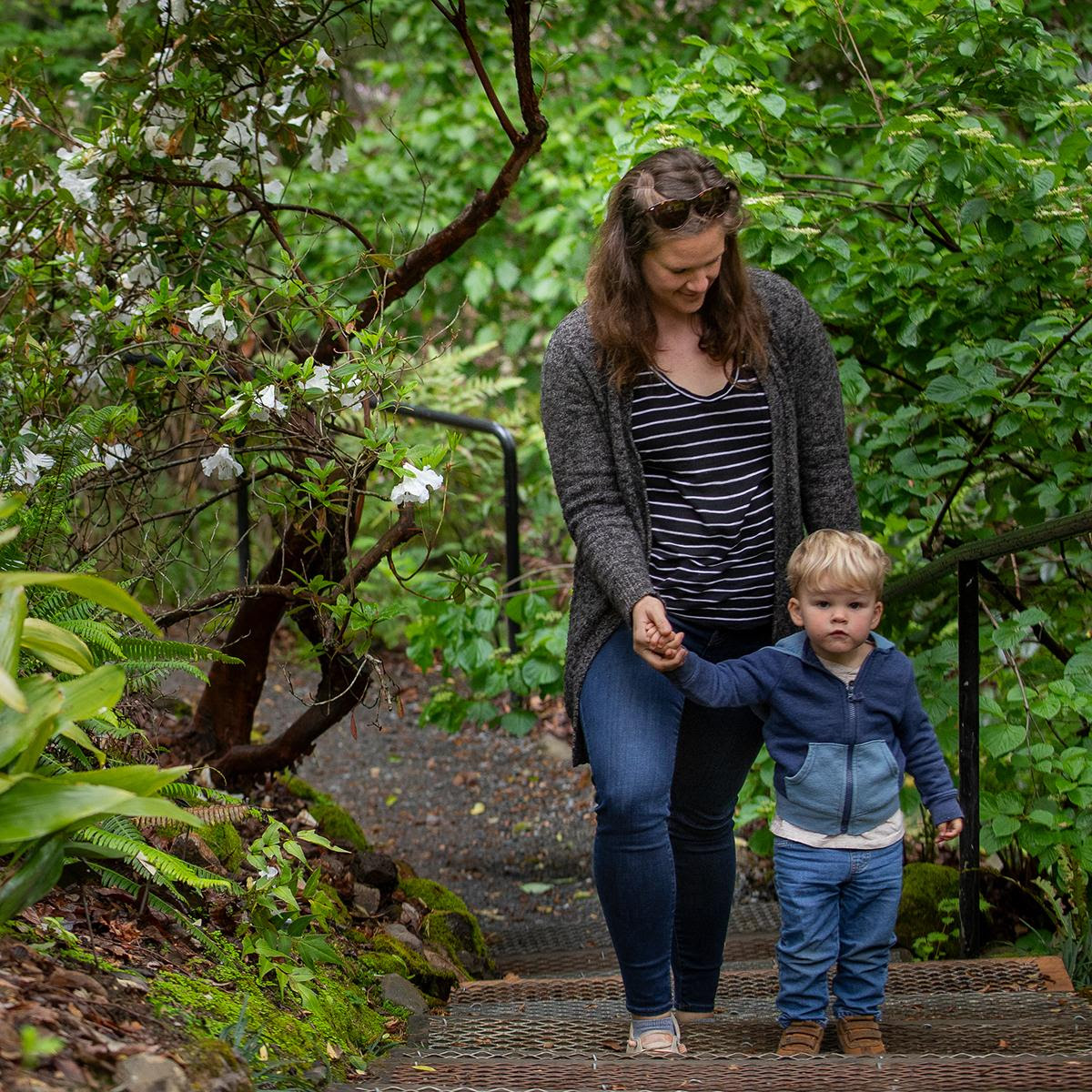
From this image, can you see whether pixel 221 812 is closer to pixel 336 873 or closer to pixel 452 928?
pixel 336 873

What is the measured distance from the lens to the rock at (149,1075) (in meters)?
1.70

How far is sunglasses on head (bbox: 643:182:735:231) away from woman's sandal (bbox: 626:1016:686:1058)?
1.52m

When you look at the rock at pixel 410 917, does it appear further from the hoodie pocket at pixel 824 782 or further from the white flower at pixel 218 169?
the white flower at pixel 218 169

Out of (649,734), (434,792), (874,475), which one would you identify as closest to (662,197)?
(649,734)

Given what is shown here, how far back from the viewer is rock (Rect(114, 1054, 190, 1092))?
1.70 metres

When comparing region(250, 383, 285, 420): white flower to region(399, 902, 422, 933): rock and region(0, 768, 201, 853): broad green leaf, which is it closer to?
region(0, 768, 201, 853): broad green leaf

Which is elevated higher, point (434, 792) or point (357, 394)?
point (357, 394)

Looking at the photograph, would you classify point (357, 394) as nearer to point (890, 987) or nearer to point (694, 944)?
point (694, 944)

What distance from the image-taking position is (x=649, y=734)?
2684 millimetres

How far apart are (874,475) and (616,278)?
1288 mm

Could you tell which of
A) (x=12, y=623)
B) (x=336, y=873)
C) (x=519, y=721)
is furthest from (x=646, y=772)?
(x=519, y=721)

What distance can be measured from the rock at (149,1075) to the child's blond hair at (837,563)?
143 cm

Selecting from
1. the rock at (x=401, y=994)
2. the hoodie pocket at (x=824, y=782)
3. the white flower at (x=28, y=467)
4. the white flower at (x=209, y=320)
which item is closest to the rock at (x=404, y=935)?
the rock at (x=401, y=994)

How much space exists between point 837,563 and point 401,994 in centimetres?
134
